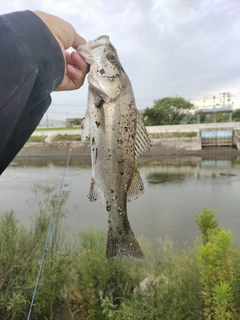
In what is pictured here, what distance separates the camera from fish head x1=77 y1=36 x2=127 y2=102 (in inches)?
73.8

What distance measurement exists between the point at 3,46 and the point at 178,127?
28864mm

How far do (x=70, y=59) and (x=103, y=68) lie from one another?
9.6 inches

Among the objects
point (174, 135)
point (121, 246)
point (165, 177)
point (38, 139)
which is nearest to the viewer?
point (121, 246)

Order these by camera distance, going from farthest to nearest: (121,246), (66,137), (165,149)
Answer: (66,137)
(165,149)
(121,246)

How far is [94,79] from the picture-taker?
6.25ft

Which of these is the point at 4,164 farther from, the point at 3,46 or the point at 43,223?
the point at 43,223

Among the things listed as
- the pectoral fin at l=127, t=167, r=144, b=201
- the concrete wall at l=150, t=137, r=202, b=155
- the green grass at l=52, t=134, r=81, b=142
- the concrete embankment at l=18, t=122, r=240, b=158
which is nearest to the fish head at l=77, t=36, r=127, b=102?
the pectoral fin at l=127, t=167, r=144, b=201

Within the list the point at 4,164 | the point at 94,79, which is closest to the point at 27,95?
the point at 4,164

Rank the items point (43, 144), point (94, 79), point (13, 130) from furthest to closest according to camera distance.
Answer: point (43, 144), point (94, 79), point (13, 130)

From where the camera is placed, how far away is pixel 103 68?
1.92 metres

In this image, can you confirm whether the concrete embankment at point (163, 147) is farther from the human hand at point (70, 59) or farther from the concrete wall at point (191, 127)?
the human hand at point (70, 59)

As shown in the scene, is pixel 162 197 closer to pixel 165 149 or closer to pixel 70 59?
pixel 70 59

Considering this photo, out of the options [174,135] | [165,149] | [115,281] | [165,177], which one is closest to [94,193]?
[115,281]

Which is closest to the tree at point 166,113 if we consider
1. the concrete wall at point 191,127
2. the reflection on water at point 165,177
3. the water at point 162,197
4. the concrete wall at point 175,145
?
the concrete wall at point 191,127
